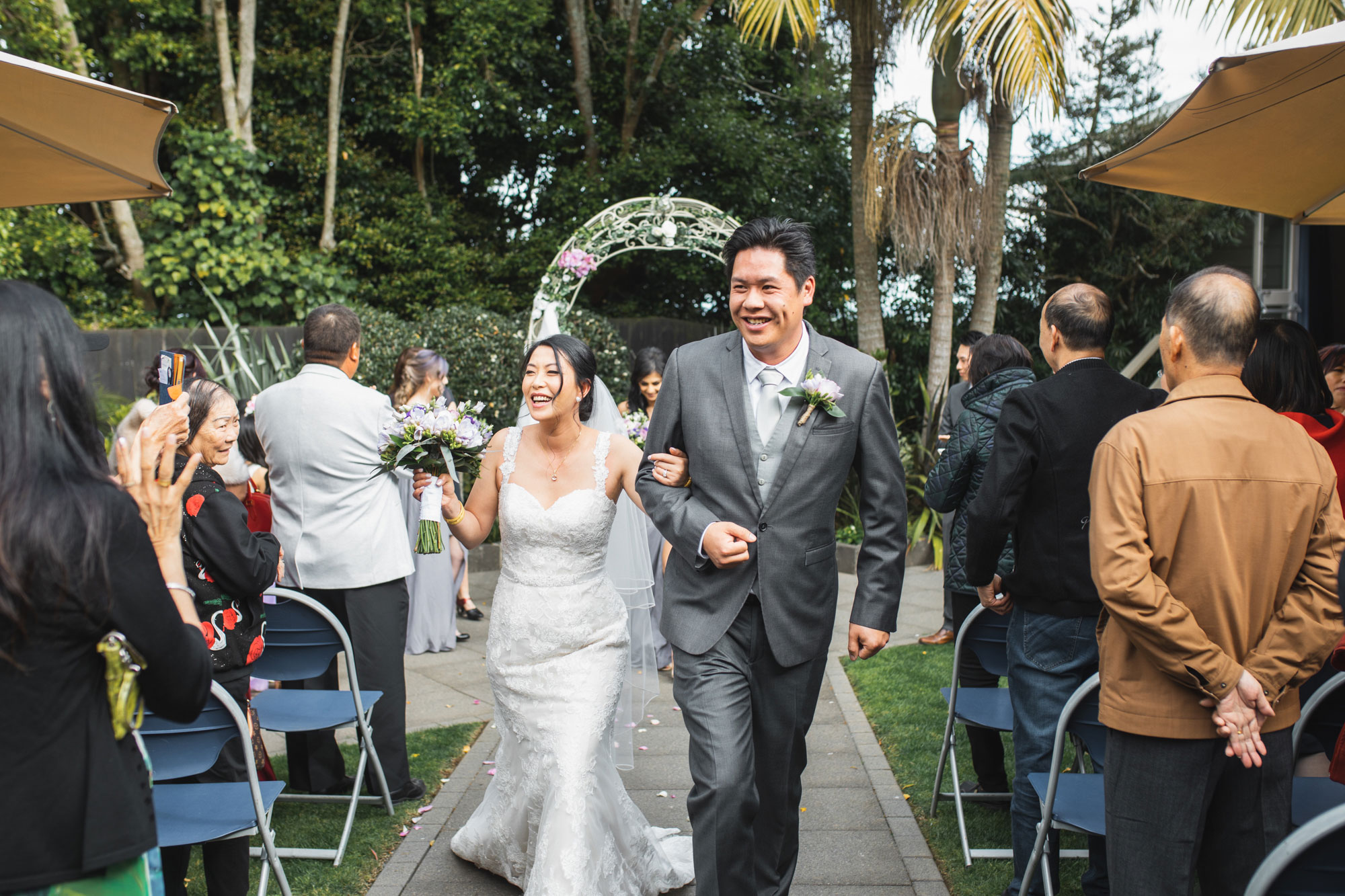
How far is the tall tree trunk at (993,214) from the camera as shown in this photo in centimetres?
1016

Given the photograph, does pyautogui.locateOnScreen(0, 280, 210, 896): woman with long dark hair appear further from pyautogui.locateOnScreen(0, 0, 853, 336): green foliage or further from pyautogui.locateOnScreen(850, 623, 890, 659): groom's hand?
pyautogui.locateOnScreen(0, 0, 853, 336): green foliage

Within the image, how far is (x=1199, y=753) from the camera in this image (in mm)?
2443

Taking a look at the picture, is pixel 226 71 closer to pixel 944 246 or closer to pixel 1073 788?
pixel 944 246

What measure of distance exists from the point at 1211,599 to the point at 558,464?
96.8 inches

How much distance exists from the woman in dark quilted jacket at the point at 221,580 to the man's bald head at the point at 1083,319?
285 cm

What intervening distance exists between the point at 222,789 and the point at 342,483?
1.69m

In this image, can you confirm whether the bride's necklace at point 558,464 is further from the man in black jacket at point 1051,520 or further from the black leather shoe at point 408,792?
the black leather shoe at point 408,792

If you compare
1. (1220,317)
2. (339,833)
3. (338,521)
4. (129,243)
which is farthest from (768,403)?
(129,243)

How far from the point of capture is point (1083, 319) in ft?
11.3

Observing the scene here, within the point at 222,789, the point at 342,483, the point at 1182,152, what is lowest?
the point at 222,789

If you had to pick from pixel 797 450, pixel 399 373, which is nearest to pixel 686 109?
pixel 399 373

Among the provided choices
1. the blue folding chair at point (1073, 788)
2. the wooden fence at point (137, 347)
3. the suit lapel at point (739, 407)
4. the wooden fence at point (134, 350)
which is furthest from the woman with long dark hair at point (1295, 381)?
the wooden fence at point (134, 350)

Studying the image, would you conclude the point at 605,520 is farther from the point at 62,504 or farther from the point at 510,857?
the point at 62,504

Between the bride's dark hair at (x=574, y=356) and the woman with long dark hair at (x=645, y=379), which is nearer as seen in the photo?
the bride's dark hair at (x=574, y=356)
